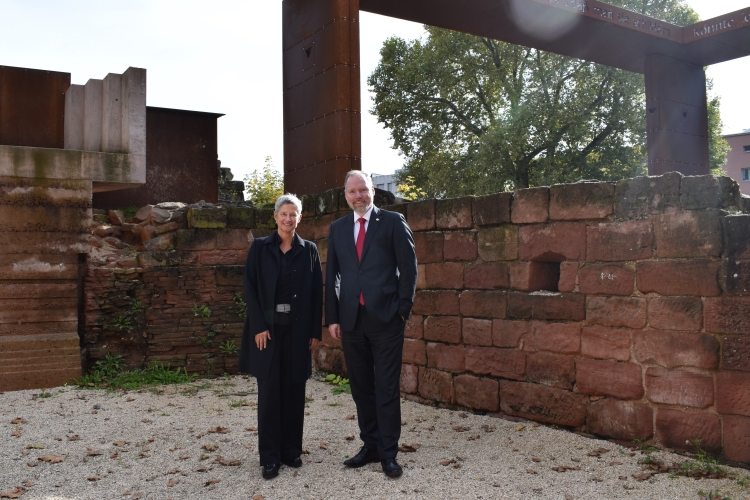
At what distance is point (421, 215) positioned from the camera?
693cm

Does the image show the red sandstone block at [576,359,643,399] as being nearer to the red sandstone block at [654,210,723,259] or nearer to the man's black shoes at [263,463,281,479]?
the red sandstone block at [654,210,723,259]

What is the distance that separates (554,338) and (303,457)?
87.8 inches

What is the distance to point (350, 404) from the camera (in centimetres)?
700

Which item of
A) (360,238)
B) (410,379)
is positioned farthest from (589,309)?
(410,379)

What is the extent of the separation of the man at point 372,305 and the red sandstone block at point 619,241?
161 centimetres

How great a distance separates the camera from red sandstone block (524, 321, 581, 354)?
5555mm

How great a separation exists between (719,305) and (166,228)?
6579 mm

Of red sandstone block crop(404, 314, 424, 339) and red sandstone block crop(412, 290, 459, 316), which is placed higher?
red sandstone block crop(412, 290, 459, 316)

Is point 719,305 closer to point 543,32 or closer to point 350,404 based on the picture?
point 350,404

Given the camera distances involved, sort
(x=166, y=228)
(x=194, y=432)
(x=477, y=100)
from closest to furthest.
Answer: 1. (x=194, y=432)
2. (x=166, y=228)
3. (x=477, y=100)

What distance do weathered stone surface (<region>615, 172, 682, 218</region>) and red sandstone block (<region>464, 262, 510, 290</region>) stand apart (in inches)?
47.7

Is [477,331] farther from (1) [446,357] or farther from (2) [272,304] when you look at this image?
(2) [272,304]

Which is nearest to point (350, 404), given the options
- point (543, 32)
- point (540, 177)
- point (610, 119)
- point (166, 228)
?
point (166, 228)

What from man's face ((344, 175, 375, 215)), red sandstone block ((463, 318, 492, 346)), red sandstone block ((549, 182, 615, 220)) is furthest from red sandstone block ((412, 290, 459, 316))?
man's face ((344, 175, 375, 215))
